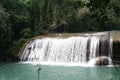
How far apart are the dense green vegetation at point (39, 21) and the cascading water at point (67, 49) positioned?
5.78 ft

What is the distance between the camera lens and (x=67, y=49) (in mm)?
19641

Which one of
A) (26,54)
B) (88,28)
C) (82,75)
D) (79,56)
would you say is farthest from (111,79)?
(88,28)

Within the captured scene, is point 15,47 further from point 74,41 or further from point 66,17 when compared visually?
point 66,17

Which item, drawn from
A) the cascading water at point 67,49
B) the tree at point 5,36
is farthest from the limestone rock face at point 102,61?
the tree at point 5,36

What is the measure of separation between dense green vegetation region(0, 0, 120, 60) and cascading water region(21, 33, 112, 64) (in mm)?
1763

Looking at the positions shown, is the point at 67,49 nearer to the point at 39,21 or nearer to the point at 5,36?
the point at 5,36

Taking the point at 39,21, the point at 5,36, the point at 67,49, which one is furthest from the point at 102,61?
the point at 39,21

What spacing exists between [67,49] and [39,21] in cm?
698

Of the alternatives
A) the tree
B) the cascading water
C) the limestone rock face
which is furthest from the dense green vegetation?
the limestone rock face

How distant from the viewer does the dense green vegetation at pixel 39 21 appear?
2161 cm

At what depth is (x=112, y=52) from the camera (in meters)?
17.9

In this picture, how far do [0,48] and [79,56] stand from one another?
6.64 metres

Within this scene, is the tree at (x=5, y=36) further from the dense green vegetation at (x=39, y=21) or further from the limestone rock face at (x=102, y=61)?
the limestone rock face at (x=102, y=61)

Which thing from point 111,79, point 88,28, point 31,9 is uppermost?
point 31,9
